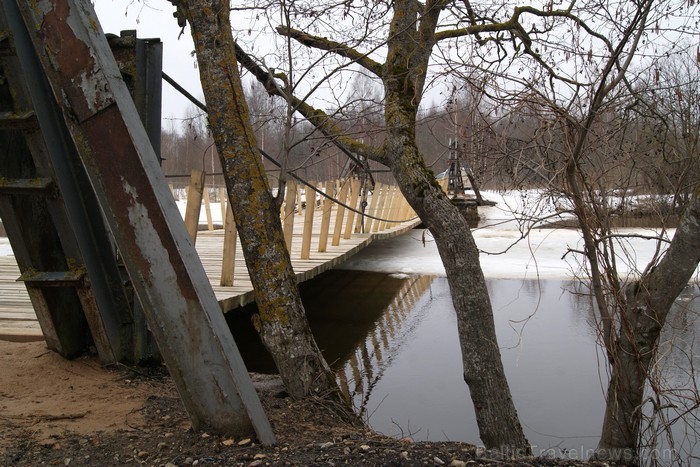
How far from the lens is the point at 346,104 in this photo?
15.2ft

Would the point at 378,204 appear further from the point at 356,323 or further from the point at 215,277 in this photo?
the point at 215,277

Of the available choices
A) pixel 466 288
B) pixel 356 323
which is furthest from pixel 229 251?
pixel 356 323

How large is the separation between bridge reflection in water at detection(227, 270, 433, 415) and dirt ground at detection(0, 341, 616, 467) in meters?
2.33

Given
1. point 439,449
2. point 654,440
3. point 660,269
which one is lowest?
point 654,440

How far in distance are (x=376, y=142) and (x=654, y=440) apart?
3.06 m

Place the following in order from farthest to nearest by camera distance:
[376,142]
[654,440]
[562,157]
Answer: [376,142] → [562,157] → [654,440]

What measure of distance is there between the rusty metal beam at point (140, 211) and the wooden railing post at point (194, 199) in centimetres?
255

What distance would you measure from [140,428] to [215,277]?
148 inches

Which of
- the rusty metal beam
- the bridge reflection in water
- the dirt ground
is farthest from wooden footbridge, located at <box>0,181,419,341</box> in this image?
the rusty metal beam

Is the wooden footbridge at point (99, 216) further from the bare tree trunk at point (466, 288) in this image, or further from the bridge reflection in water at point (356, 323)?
the bridge reflection in water at point (356, 323)

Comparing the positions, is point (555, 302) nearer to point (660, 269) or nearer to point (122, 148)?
point (660, 269)

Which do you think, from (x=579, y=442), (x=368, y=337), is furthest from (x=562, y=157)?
(x=368, y=337)

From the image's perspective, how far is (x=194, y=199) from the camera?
5.63 m

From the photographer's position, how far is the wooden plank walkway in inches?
192
